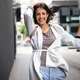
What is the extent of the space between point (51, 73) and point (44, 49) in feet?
0.69

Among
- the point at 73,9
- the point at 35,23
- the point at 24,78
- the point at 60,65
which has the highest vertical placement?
the point at 73,9


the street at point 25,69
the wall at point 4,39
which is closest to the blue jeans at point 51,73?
the wall at point 4,39

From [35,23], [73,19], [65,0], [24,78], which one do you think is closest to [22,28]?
[73,19]

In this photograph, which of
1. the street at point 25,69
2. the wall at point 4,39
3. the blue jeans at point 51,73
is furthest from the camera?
the street at point 25,69

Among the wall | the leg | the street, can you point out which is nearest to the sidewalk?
the street

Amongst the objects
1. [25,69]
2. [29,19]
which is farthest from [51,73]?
[25,69]

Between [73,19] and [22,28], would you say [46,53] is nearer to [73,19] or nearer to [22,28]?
[73,19]

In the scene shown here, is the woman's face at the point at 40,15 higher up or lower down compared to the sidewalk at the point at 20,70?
higher up

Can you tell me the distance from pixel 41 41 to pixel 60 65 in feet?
0.87

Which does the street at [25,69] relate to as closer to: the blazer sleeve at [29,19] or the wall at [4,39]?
the wall at [4,39]

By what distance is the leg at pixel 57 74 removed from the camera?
121 centimetres

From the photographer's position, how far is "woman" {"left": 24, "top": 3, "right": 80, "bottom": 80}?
121cm

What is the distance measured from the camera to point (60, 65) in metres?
1.25

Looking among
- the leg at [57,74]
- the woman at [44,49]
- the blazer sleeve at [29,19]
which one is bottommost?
the leg at [57,74]
